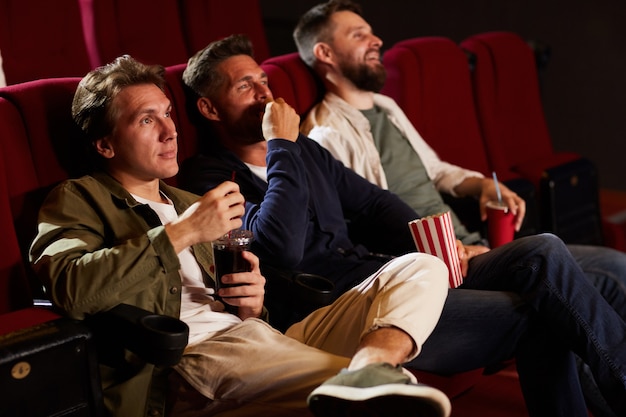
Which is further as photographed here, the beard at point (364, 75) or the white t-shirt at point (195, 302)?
the beard at point (364, 75)

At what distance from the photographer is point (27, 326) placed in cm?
118

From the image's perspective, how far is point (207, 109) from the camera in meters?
1.79

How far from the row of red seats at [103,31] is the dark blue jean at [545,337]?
130cm

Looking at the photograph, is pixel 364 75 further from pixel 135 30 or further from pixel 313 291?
pixel 313 291

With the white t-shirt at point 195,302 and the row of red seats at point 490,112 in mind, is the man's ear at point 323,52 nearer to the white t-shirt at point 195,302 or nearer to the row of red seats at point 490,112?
the row of red seats at point 490,112

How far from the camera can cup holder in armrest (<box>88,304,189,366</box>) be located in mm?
1176

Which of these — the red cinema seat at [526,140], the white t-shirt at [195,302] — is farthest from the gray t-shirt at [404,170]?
the white t-shirt at [195,302]

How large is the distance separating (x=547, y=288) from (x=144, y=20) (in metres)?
1.48

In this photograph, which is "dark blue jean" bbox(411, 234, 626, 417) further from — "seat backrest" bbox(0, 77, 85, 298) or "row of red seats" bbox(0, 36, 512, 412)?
"seat backrest" bbox(0, 77, 85, 298)

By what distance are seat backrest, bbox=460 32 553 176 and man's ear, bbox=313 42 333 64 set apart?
24.5 inches

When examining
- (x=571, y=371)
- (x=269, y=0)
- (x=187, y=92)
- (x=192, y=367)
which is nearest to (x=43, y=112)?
(x=187, y=92)

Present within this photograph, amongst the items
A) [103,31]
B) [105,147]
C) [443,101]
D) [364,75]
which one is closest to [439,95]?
[443,101]

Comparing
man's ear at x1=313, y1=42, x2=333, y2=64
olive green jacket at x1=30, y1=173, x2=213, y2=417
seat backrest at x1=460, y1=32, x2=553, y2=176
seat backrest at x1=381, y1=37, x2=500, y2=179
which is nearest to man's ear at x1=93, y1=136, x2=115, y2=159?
olive green jacket at x1=30, y1=173, x2=213, y2=417

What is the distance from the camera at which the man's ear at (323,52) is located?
7.10ft
